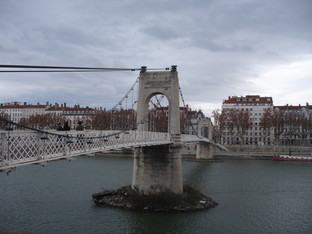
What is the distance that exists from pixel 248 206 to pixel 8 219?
13.4 m

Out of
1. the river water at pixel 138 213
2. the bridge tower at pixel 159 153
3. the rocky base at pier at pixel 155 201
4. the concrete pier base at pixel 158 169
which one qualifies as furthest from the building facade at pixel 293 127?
the rocky base at pier at pixel 155 201

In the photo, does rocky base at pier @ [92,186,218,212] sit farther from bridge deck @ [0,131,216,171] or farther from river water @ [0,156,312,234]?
bridge deck @ [0,131,216,171]

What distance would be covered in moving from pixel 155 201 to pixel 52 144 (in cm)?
1091

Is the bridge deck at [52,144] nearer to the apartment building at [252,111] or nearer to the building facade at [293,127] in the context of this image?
the building facade at [293,127]

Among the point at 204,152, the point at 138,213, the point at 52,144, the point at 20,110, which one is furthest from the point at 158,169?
the point at 20,110

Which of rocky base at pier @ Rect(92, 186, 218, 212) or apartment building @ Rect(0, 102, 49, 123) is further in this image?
apartment building @ Rect(0, 102, 49, 123)

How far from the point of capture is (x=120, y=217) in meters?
19.8

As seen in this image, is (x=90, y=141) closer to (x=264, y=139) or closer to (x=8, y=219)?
(x=8, y=219)

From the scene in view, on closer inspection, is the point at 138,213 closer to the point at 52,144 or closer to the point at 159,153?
the point at 159,153

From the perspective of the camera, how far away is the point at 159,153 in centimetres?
2423

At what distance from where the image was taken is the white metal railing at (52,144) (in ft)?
32.5

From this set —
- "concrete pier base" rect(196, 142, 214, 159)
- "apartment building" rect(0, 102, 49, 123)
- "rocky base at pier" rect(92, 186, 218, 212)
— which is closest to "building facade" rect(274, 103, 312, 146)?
"concrete pier base" rect(196, 142, 214, 159)

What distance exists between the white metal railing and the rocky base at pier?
460 cm

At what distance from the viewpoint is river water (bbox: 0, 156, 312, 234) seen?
18141 mm
